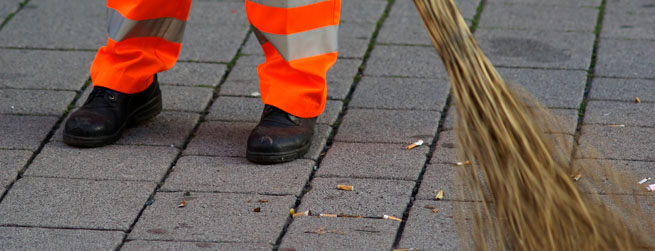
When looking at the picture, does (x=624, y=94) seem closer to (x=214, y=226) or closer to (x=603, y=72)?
(x=603, y=72)

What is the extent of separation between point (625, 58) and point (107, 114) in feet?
6.64

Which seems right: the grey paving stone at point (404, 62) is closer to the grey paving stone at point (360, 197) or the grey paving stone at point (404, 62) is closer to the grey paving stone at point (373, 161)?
the grey paving stone at point (373, 161)

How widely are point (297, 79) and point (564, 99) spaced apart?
1.02 metres

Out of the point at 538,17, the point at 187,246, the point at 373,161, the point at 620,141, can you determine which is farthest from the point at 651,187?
the point at 538,17

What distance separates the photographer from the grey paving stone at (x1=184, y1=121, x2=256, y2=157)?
309cm

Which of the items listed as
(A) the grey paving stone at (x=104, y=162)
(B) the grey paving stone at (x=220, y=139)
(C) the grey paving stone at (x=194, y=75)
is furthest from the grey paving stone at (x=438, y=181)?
(C) the grey paving stone at (x=194, y=75)

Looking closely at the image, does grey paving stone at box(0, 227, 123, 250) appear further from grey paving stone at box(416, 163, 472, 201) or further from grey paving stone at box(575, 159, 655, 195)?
grey paving stone at box(575, 159, 655, 195)

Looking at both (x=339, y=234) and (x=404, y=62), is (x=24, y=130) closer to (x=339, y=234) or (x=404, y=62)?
(x=339, y=234)

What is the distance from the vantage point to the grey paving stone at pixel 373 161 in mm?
2906

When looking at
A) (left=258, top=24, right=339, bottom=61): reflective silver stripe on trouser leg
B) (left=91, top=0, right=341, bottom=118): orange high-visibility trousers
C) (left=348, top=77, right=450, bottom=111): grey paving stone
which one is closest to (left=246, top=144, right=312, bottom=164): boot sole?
(left=91, top=0, right=341, bottom=118): orange high-visibility trousers

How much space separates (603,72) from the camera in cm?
372

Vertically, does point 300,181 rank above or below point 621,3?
below

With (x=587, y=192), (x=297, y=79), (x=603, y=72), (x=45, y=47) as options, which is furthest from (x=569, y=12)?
(x=587, y=192)

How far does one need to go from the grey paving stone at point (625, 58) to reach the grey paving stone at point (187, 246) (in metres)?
1.80
